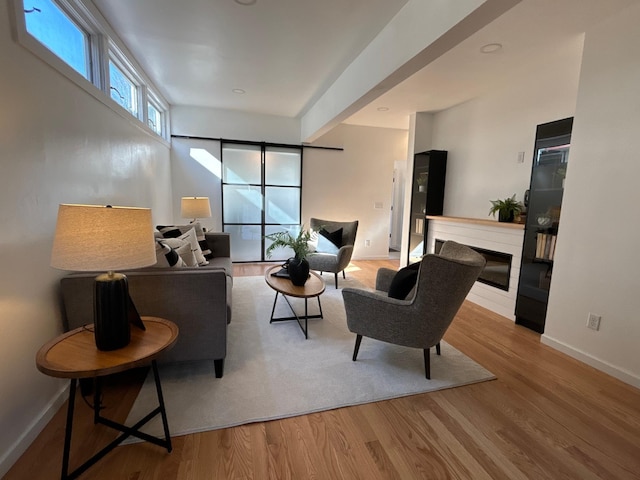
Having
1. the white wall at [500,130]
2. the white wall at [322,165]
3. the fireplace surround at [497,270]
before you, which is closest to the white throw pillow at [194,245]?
the white wall at [322,165]

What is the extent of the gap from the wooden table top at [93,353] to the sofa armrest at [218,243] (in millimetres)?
2345

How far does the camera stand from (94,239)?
123cm

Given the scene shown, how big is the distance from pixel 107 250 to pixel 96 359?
1.54 ft

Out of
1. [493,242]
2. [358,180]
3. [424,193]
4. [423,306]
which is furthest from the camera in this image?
[358,180]

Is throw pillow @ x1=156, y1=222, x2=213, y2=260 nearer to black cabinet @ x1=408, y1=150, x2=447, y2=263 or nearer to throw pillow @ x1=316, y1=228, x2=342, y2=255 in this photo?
throw pillow @ x1=316, y1=228, x2=342, y2=255

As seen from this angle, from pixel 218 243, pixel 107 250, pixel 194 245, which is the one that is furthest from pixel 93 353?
pixel 218 243

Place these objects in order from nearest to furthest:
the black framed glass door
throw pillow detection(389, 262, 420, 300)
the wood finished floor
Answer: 1. the wood finished floor
2. throw pillow detection(389, 262, 420, 300)
3. the black framed glass door

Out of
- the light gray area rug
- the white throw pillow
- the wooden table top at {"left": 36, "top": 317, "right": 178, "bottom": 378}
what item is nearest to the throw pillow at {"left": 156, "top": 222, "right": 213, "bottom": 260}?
the white throw pillow

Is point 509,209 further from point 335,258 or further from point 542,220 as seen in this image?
point 335,258

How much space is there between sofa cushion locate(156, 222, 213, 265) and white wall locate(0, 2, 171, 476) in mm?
1199

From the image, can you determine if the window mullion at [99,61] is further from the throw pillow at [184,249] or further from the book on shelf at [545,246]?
the book on shelf at [545,246]

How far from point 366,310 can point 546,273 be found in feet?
6.64

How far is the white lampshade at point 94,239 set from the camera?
1216 mm

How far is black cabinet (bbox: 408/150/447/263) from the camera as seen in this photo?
4559 mm
